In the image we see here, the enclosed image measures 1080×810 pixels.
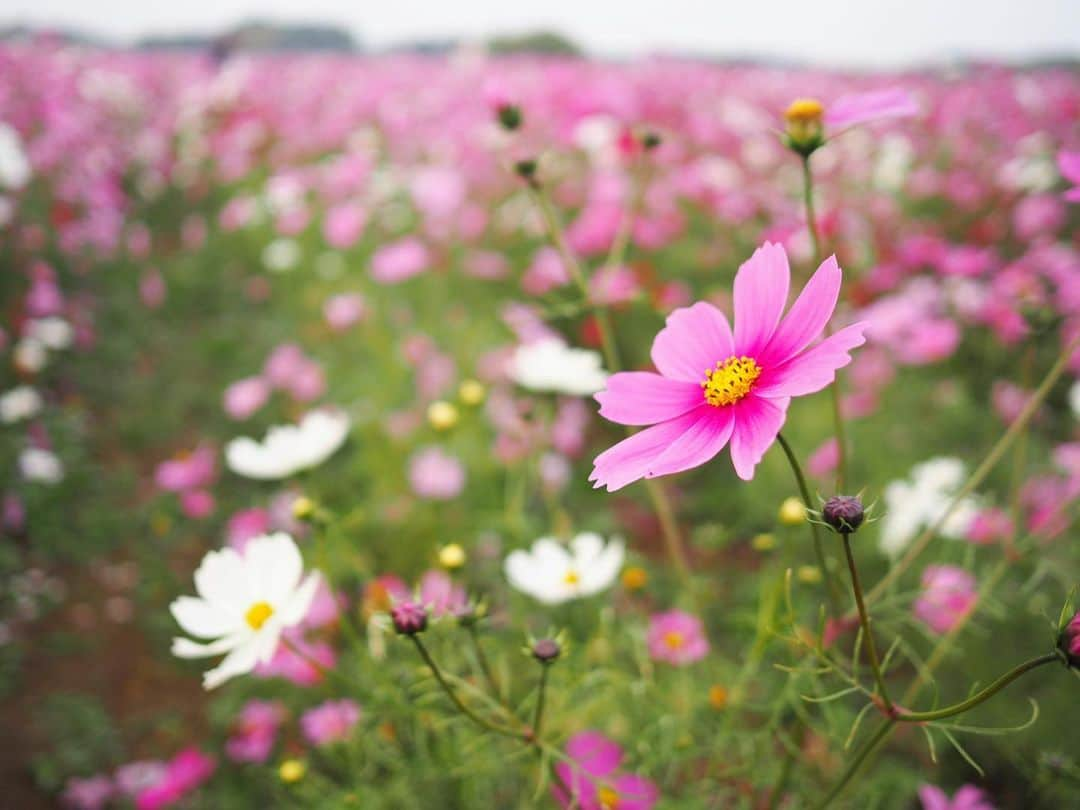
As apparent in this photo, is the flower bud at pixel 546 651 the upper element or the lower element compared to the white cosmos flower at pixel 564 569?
upper

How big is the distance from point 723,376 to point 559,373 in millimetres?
406

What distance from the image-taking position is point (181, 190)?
3.56 m

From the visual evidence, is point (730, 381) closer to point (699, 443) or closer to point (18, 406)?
point (699, 443)

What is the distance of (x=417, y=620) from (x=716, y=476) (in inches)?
53.3

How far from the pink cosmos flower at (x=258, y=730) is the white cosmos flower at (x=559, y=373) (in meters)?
0.73

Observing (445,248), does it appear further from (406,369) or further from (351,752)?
(351,752)

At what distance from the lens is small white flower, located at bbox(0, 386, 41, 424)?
5.29ft

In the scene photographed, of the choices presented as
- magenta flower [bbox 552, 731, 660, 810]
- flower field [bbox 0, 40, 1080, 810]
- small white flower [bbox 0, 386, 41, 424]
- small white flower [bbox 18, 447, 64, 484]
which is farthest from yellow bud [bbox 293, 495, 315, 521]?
small white flower [bbox 0, 386, 41, 424]

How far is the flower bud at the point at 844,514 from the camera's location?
355 millimetres

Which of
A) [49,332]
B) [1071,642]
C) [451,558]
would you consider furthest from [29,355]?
[1071,642]

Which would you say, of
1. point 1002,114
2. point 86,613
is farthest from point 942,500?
point 1002,114

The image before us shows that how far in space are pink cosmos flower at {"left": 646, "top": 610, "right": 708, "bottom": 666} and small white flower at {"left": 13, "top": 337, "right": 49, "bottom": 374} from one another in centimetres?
166

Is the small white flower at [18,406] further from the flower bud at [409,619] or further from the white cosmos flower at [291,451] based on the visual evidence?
the flower bud at [409,619]

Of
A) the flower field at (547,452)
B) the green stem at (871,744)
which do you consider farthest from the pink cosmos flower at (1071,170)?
the green stem at (871,744)
